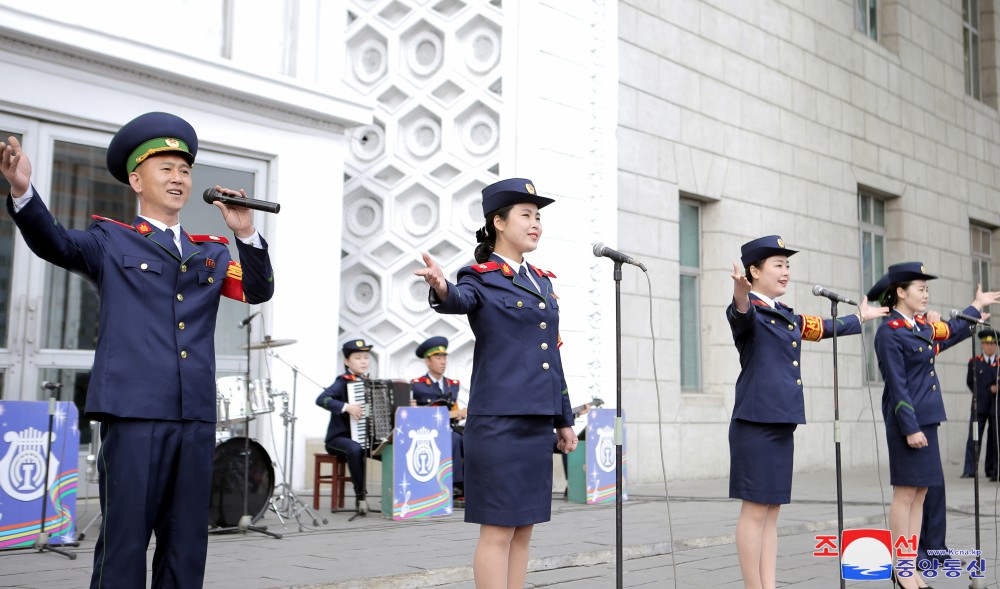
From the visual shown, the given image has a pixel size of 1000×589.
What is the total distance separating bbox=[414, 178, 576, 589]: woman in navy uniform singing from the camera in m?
4.02

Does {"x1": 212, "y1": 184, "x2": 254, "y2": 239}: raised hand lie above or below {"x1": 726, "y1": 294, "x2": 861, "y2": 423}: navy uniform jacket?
above

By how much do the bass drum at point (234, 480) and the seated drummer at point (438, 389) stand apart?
230 cm

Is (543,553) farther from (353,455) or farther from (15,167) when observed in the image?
(15,167)

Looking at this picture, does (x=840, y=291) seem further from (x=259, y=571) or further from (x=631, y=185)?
(x=259, y=571)

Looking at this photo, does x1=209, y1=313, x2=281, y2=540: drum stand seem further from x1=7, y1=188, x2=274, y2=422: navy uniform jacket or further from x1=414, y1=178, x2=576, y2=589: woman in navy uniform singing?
x1=7, y1=188, x2=274, y2=422: navy uniform jacket

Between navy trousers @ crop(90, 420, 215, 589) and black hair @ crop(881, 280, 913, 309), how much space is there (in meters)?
4.42

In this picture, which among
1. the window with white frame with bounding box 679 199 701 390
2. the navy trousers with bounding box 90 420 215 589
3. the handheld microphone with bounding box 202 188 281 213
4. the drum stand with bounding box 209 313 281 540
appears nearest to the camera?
the navy trousers with bounding box 90 420 215 589

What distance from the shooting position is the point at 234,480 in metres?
7.61

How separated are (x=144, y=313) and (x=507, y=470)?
1530 millimetres

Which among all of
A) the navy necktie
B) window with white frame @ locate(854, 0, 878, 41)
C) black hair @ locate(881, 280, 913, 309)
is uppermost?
window with white frame @ locate(854, 0, 878, 41)

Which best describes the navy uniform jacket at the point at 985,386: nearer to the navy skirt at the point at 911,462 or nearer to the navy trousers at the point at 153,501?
the navy skirt at the point at 911,462

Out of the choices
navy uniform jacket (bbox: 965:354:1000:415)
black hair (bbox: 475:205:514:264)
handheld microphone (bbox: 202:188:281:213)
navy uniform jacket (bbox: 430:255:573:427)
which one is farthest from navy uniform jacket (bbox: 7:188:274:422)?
navy uniform jacket (bbox: 965:354:1000:415)

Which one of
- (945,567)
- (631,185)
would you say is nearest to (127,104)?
(631,185)

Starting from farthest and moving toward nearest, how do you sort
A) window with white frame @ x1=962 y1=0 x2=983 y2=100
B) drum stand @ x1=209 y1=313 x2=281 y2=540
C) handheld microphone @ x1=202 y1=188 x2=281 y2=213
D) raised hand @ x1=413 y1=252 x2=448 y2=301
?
1. window with white frame @ x1=962 y1=0 x2=983 y2=100
2. drum stand @ x1=209 y1=313 x2=281 y2=540
3. raised hand @ x1=413 y1=252 x2=448 y2=301
4. handheld microphone @ x1=202 y1=188 x2=281 y2=213
